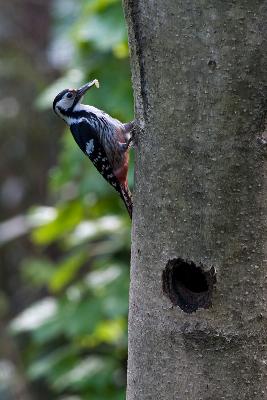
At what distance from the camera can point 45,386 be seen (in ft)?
25.3

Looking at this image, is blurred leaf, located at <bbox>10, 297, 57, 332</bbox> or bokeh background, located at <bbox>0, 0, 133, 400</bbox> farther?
blurred leaf, located at <bbox>10, 297, 57, 332</bbox>

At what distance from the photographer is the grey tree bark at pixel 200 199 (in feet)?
7.44

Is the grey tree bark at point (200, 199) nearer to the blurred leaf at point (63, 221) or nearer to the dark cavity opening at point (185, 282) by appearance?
the dark cavity opening at point (185, 282)

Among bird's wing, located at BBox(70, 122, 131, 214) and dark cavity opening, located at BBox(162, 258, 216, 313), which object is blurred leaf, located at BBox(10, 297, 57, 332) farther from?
dark cavity opening, located at BBox(162, 258, 216, 313)

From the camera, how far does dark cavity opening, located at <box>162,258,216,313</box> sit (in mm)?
2383

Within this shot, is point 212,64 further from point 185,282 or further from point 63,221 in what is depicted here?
point 63,221

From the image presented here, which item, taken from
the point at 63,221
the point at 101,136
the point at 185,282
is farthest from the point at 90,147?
the point at 63,221

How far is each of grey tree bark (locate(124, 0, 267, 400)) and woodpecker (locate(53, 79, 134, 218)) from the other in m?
0.79

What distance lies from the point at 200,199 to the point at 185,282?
330mm

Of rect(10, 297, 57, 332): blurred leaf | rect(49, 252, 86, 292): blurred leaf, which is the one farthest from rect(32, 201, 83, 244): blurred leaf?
rect(10, 297, 57, 332): blurred leaf

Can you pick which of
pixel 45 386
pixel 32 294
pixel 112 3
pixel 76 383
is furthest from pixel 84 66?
pixel 32 294

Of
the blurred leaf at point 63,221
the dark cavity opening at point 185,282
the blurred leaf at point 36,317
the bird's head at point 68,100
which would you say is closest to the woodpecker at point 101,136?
the bird's head at point 68,100

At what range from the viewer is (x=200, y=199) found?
231 centimetres

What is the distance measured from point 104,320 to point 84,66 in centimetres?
160
